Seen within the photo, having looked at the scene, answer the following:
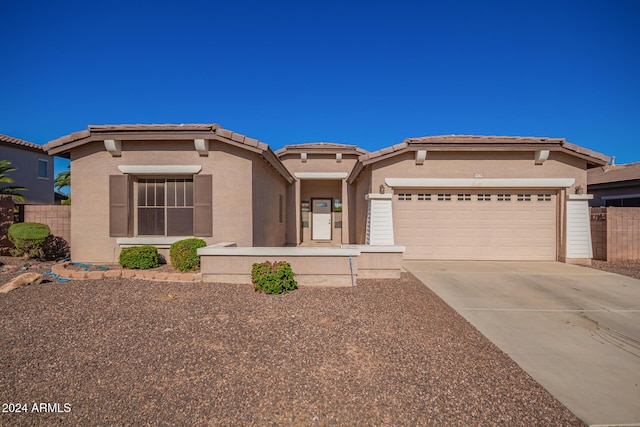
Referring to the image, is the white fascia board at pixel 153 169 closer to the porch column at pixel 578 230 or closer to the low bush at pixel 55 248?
the low bush at pixel 55 248

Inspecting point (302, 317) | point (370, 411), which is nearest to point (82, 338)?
point (302, 317)

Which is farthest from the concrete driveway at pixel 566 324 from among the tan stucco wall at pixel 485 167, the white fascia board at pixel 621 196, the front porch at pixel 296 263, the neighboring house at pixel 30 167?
the neighboring house at pixel 30 167

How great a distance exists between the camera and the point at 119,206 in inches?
321

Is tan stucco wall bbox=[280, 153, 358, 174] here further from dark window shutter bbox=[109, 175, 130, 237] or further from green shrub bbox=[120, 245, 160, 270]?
green shrub bbox=[120, 245, 160, 270]

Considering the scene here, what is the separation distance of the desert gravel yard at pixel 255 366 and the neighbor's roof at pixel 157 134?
4.26 metres

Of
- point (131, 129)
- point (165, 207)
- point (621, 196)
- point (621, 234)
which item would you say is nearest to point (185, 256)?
point (165, 207)

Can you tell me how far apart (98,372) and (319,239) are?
1259cm

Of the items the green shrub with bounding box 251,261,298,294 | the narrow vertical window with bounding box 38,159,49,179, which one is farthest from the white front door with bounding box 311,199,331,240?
the narrow vertical window with bounding box 38,159,49,179

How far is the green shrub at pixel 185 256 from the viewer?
6773 mm

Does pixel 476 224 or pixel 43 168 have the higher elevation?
pixel 43 168

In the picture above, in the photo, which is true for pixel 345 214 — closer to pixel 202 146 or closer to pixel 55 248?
pixel 202 146

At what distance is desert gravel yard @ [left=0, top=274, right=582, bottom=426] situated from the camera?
2.43 metres

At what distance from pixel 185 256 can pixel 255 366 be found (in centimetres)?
441

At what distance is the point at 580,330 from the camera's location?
4254mm
